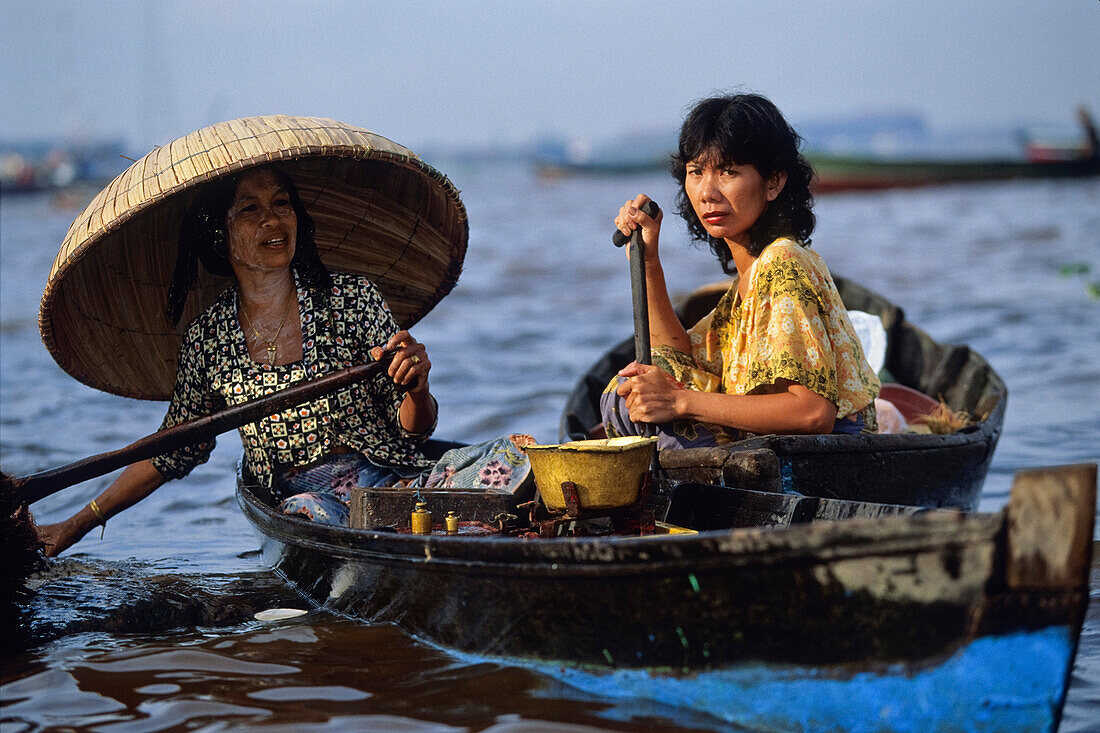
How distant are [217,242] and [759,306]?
1.87m

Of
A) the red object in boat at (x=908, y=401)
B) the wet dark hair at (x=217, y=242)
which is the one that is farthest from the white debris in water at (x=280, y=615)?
the red object in boat at (x=908, y=401)

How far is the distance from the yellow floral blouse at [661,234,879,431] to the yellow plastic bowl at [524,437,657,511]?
0.50m

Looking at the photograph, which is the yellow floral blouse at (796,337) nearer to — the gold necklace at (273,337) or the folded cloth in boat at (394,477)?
the folded cloth in boat at (394,477)

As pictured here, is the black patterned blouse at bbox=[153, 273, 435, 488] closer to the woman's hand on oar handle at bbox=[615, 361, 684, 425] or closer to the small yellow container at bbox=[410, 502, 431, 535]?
the small yellow container at bbox=[410, 502, 431, 535]

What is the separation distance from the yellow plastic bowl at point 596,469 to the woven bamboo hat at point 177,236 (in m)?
1.39

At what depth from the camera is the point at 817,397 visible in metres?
3.12

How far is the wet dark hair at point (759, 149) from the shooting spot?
10.5ft

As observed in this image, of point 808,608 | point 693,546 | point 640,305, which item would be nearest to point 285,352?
point 640,305

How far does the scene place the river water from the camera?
9.12 feet

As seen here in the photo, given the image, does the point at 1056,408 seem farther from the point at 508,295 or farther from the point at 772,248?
the point at 508,295

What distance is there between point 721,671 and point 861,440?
4.08ft

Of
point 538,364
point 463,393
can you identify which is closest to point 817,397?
point 463,393

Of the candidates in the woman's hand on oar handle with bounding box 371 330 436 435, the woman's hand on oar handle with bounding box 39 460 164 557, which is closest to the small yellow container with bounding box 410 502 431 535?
the woman's hand on oar handle with bounding box 371 330 436 435

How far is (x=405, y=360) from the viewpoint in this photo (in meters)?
3.52
